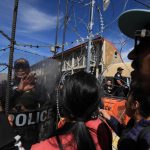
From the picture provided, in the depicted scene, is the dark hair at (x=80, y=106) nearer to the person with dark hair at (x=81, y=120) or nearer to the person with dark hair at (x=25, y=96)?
the person with dark hair at (x=81, y=120)

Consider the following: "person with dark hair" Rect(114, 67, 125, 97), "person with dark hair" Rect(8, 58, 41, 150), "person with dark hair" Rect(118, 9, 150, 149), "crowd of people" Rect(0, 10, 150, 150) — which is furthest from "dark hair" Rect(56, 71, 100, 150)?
"person with dark hair" Rect(114, 67, 125, 97)

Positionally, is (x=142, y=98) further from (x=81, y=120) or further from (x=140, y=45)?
(x=81, y=120)

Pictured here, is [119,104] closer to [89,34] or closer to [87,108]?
[89,34]

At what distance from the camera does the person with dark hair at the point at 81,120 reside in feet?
5.74

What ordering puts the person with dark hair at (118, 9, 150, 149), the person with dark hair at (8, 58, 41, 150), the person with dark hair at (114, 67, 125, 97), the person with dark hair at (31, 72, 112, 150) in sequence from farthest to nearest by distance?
the person with dark hair at (114, 67, 125, 97) < the person with dark hair at (8, 58, 41, 150) < the person with dark hair at (31, 72, 112, 150) < the person with dark hair at (118, 9, 150, 149)

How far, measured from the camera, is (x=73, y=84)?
1858mm

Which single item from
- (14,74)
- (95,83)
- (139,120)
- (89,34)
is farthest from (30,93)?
(89,34)

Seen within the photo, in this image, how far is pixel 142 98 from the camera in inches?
54.6

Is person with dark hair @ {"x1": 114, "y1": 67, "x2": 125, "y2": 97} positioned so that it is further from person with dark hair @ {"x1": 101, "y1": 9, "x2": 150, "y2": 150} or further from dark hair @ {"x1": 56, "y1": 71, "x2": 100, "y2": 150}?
person with dark hair @ {"x1": 101, "y1": 9, "x2": 150, "y2": 150}

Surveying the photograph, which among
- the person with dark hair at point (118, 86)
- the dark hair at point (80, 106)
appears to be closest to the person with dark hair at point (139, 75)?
the dark hair at point (80, 106)

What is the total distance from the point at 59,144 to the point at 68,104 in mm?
252

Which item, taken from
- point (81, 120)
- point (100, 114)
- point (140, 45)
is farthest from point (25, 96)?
point (140, 45)

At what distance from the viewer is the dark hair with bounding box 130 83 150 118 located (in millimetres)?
1354

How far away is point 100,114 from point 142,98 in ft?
2.87
